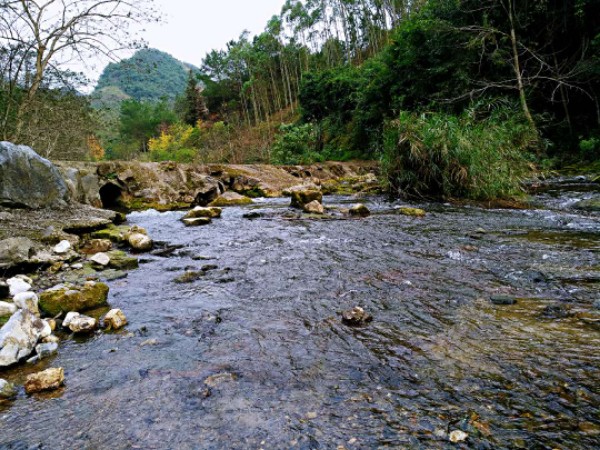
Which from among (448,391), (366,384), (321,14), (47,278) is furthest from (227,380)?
(321,14)

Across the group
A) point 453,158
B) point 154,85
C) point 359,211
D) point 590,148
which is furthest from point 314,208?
point 154,85

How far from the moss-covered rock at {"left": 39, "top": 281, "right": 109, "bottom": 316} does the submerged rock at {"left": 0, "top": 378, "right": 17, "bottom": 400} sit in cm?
107

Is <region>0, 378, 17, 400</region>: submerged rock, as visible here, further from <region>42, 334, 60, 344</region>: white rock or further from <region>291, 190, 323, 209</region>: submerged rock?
<region>291, 190, 323, 209</region>: submerged rock

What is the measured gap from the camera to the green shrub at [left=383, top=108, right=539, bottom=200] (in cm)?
814

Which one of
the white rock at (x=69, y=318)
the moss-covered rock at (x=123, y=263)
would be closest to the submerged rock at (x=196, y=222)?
the moss-covered rock at (x=123, y=263)

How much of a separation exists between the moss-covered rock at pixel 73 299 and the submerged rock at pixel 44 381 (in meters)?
1.11

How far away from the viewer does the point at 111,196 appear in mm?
12203

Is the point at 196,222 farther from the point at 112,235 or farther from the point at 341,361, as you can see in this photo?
the point at 341,361

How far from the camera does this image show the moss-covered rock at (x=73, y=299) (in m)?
3.04

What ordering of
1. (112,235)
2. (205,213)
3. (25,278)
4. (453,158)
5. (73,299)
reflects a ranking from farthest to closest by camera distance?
(205,213), (453,158), (112,235), (25,278), (73,299)

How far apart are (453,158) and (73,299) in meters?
8.25

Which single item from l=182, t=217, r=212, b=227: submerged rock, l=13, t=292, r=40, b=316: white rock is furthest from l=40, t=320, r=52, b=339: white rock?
l=182, t=217, r=212, b=227: submerged rock

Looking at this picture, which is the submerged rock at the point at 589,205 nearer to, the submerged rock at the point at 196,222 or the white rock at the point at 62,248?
the submerged rock at the point at 196,222

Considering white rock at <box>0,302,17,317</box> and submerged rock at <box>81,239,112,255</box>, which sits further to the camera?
submerged rock at <box>81,239,112,255</box>
